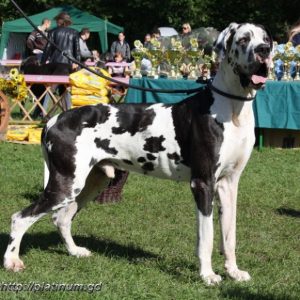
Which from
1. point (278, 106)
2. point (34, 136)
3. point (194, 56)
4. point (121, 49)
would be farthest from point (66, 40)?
point (121, 49)

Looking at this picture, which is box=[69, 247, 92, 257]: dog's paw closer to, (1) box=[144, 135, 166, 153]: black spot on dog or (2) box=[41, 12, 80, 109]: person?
(1) box=[144, 135, 166, 153]: black spot on dog

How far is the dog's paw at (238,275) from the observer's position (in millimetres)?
5062

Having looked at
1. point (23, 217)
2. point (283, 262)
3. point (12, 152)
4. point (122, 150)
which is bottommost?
point (12, 152)

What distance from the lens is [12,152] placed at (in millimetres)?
11031

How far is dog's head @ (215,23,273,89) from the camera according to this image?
456 centimetres

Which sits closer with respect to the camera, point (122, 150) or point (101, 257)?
point (122, 150)

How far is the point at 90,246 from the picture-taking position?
6043 mm

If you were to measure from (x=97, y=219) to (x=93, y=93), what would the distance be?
243 centimetres

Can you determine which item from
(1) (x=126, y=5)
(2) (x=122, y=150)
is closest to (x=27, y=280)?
(2) (x=122, y=150)

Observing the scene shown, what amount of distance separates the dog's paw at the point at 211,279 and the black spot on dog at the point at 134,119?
3.93 ft

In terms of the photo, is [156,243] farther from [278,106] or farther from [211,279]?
[278,106]

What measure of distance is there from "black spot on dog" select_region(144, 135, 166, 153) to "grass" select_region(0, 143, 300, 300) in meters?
0.94

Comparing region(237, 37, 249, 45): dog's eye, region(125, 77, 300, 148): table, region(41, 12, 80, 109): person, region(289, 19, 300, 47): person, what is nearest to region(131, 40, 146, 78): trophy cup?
region(125, 77, 300, 148): table

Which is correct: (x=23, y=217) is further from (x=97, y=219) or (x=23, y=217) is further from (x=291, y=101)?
(x=291, y=101)
